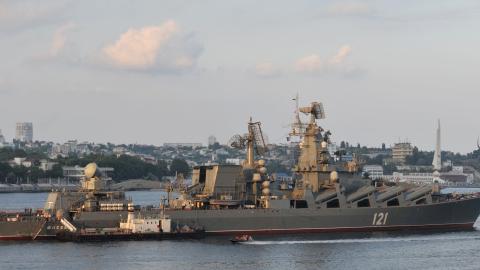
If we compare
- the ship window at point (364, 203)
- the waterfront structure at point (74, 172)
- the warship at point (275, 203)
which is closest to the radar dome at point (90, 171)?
the warship at point (275, 203)

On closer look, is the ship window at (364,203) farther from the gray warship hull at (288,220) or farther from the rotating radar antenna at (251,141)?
the rotating radar antenna at (251,141)

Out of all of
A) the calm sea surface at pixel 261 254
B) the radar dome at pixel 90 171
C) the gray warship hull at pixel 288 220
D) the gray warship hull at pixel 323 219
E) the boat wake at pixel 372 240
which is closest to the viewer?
the calm sea surface at pixel 261 254

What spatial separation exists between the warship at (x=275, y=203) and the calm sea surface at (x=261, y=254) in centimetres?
149

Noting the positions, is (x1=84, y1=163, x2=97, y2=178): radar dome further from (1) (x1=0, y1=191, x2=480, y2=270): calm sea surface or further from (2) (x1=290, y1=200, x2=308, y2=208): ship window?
(2) (x1=290, y1=200, x2=308, y2=208): ship window

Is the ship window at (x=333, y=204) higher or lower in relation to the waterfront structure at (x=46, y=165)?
lower

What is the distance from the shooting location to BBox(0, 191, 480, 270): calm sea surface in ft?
171

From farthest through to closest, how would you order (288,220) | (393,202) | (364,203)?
(393,202)
(364,203)
(288,220)

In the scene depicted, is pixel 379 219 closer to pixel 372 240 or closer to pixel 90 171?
pixel 372 240

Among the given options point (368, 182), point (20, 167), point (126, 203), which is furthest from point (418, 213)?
point (20, 167)

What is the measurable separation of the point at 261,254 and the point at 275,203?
28.3 ft

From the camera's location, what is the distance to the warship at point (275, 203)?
202ft

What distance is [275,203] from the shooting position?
63875 millimetres

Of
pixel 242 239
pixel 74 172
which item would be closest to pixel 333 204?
pixel 242 239

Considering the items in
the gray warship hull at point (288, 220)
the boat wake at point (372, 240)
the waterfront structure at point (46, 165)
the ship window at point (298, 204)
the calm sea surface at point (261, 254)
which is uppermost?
the waterfront structure at point (46, 165)
